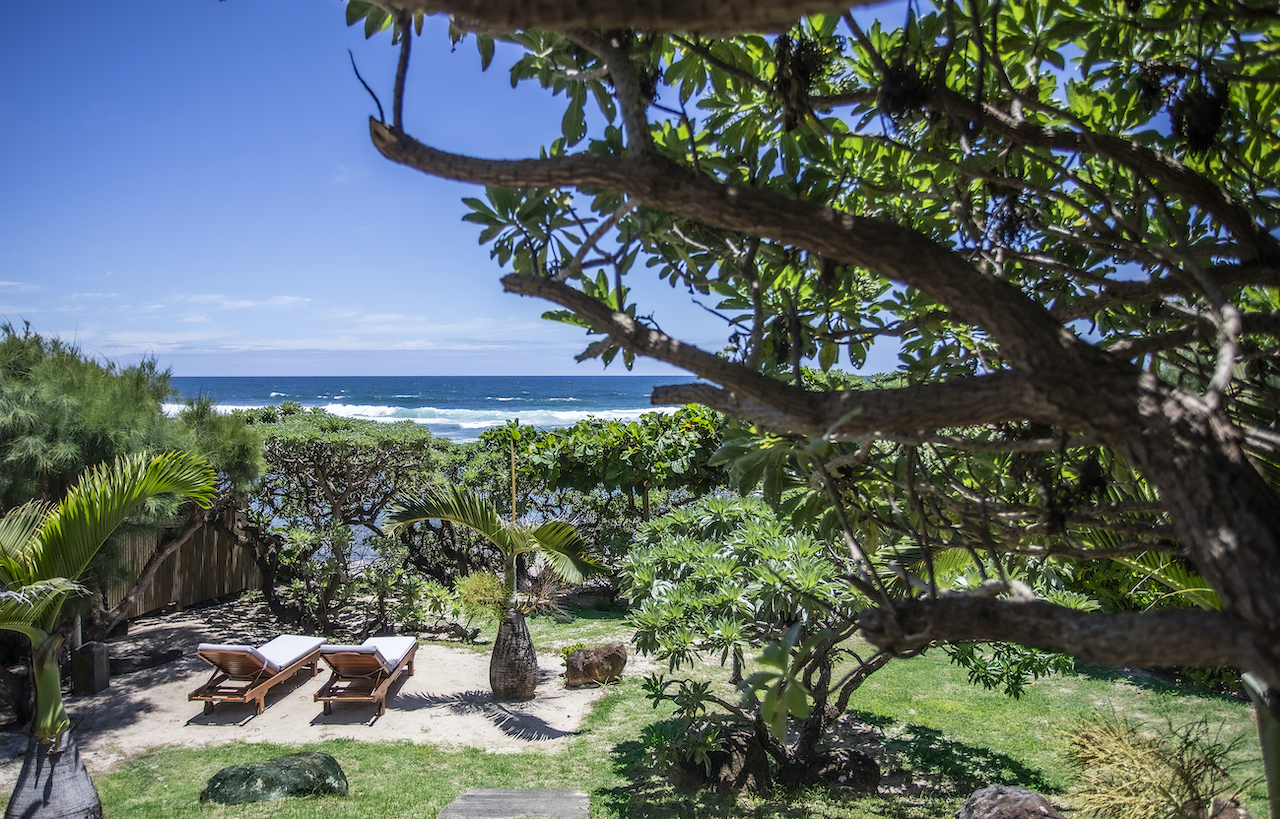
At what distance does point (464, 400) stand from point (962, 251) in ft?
198

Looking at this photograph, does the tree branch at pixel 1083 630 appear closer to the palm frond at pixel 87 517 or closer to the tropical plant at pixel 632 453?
the palm frond at pixel 87 517

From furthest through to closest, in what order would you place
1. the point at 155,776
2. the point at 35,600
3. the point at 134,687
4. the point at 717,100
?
the point at 134,687 < the point at 155,776 < the point at 35,600 < the point at 717,100

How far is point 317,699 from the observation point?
23.0 feet

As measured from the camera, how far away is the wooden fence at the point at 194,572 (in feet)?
31.0

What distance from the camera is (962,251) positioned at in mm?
2561

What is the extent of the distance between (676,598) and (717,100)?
3.35m

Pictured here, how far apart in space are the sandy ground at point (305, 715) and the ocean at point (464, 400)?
3096cm

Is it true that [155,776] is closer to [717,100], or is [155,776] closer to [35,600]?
[35,600]

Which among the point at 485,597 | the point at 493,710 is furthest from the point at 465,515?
the point at 493,710

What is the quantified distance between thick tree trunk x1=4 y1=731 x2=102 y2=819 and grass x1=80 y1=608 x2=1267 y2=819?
0.60 metres

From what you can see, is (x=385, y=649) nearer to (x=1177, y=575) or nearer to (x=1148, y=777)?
(x=1148, y=777)

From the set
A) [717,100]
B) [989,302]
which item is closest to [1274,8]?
[989,302]

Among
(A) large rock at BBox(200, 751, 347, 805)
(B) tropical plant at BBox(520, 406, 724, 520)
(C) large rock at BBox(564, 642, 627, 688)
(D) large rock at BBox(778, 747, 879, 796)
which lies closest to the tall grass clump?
(D) large rock at BBox(778, 747, 879, 796)

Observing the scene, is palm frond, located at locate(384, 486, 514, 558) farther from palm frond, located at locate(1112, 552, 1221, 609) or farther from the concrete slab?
palm frond, located at locate(1112, 552, 1221, 609)
